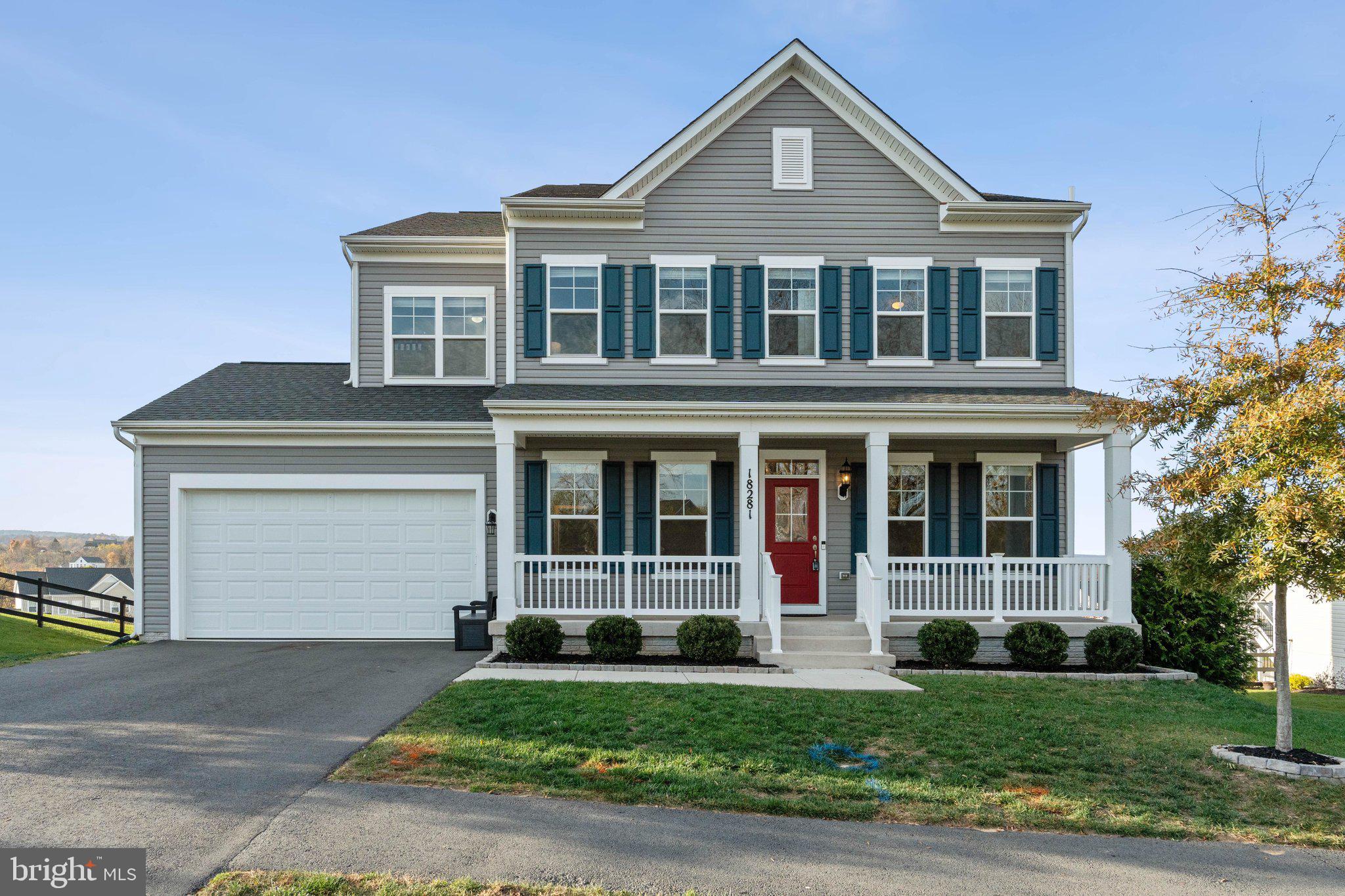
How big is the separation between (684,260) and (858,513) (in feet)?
16.1

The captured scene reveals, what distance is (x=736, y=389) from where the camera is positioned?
1265 centimetres

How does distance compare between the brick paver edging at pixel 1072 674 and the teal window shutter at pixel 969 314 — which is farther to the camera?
the teal window shutter at pixel 969 314

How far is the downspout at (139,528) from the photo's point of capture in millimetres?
12867

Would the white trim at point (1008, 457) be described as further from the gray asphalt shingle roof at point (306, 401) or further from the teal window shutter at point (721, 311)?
the gray asphalt shingle roof at point (306, 401)

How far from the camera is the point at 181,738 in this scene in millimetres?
6688

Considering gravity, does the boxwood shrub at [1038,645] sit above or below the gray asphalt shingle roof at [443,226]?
below

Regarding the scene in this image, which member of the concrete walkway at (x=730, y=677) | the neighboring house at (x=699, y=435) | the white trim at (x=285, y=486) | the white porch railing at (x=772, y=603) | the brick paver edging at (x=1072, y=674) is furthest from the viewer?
the neighboring house at (x=699, y=435)

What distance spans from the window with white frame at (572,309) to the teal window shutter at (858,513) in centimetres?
460

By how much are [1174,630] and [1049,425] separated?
3.79m

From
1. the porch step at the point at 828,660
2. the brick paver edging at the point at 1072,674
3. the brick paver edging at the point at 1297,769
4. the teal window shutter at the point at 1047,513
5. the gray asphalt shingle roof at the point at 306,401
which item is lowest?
the brick paver edging at the point at 1072,674

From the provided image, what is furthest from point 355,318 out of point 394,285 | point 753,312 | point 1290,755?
point 1290,755

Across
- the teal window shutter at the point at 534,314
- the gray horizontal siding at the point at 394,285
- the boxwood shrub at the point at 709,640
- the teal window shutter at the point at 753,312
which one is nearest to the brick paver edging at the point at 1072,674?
the boxwood shrub at the point at 709,640

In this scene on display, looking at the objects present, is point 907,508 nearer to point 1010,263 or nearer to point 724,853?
point 1010,263

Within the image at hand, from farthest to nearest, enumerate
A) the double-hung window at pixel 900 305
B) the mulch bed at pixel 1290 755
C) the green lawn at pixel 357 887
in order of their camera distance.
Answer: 1. the double-hung window at pixel 900 305
2. the mulch bed at pixel 1290 755
3. the green lawn at pixel 357 887
